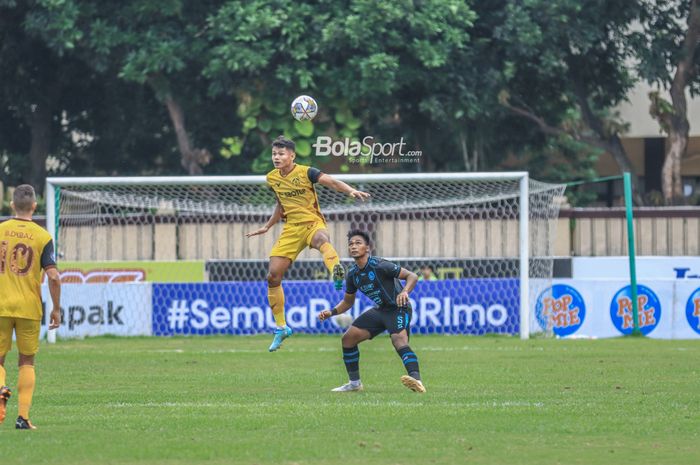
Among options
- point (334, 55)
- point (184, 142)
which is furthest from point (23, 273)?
point (184, 142)

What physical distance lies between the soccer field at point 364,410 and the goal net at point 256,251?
525 centimetres

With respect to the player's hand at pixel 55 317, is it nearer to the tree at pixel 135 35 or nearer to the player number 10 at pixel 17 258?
the player number 10 at pixel 17 258

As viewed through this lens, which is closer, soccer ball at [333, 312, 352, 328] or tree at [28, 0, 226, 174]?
soccer ball at [333, 312, 352, 328]

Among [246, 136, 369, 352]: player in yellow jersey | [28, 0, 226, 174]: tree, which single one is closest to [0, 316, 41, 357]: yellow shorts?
[246, 136, 369, 352]: player in yellow jersey

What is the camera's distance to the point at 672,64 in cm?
3747

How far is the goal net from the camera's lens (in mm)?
28000

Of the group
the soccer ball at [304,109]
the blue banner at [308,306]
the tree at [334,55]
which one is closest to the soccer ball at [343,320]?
the blue banner at [308,306]

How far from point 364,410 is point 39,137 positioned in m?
30.9

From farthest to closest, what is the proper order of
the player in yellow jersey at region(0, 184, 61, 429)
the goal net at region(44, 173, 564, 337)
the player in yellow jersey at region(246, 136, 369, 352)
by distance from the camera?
the goal net at region(44, 173, 564, 337) < the player in yellow jersey at region(246, 136, 369, 352) < the player in yellow jersey at region(0, 184, 61, 429)

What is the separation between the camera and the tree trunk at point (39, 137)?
138ft

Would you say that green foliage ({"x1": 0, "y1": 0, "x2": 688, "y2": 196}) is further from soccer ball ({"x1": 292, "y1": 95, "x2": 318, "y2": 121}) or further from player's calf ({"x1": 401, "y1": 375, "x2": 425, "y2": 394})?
player's calf ({"x1": 401, "y1": 375, "x2": 425, "y2": 394})

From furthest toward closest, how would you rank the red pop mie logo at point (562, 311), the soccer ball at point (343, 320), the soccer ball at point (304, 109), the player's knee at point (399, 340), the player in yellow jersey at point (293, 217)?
the soccer ball at point (343, 320) < the red pop mie logo at point (562, 311) < the soccer ball at point (304, 109) < the player in yellow jersey at point (293, 217) < the player's knee at point (399, 340)

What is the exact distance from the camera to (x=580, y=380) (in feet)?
55.7

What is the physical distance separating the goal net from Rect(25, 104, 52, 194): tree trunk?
7679 millimetres
